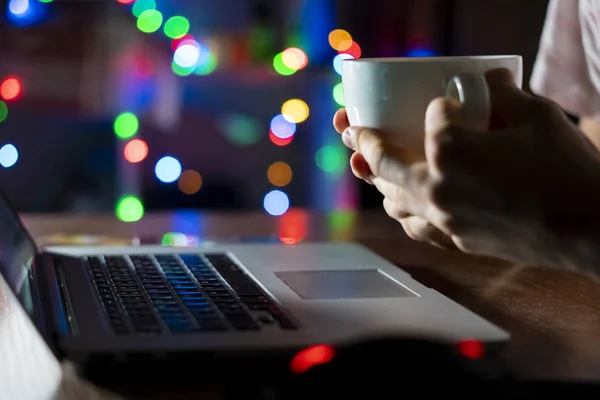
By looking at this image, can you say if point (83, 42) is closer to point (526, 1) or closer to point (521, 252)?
point (526, 1)

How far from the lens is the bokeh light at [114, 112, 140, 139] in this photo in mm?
2861

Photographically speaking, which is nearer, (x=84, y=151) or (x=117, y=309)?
(x=117, y=309)

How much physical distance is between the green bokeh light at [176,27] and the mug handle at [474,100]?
248cm

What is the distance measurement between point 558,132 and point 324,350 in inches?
8.2

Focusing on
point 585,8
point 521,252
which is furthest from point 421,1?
point 521,252

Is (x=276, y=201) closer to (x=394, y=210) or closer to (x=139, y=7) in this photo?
(x=139, y=7)

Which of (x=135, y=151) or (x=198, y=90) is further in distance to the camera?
(x=198, y=90)

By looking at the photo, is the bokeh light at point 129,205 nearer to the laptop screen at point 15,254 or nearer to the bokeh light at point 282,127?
the bokeh light at point 282,127

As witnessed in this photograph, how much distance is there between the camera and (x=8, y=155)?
3059 mm

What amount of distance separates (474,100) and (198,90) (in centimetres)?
257

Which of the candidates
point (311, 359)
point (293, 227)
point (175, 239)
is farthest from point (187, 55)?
point (311, 359)

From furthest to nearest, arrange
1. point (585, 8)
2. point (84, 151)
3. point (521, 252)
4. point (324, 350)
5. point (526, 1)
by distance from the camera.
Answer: point (84, 151) → point (526, 1) → point (585, 8) → point (521, 252) → point (324, 350)

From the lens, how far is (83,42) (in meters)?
2.88

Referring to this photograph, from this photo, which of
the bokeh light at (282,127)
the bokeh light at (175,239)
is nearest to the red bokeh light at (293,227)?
the bokeh light at (175,239)
